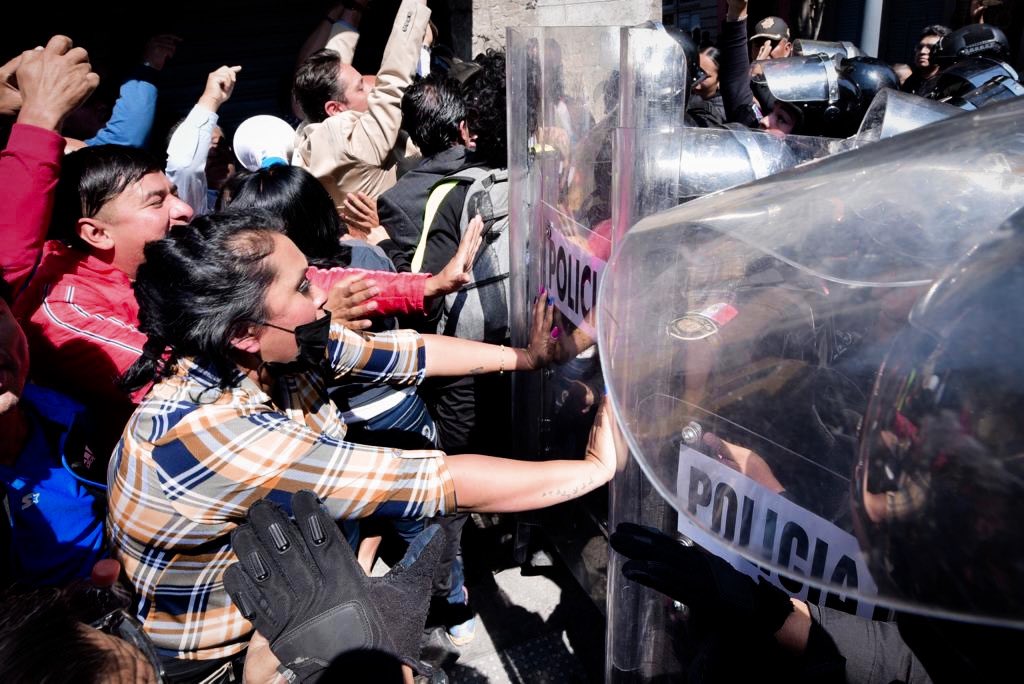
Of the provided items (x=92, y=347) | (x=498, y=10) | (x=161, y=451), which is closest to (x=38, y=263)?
(x=92, y=347)

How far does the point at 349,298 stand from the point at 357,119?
125 centimetres

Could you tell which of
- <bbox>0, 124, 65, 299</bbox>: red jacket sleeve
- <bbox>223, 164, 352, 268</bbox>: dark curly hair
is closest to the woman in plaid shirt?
<bbox>0, 124, 65, 299</bbox>: red jacket sleeve

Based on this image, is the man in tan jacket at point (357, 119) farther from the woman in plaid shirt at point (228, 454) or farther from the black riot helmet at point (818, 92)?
the black riot helmet at point (818, 92)

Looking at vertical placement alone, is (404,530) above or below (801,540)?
below

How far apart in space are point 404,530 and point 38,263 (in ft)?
4.63

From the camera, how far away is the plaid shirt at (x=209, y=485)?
1293 millimetres

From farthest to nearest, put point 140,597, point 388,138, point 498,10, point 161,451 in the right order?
point 498,10, point 388,138, point 140,597, point 161,451

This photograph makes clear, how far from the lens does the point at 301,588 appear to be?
4.08 feet

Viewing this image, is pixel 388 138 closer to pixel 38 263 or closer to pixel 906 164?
pixel 38 263

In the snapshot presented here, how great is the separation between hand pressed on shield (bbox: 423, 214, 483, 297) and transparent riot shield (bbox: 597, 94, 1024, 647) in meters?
1.27

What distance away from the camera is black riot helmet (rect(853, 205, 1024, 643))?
466 millimetres

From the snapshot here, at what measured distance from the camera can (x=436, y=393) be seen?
259cm

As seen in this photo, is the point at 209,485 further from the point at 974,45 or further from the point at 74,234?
the point at 974,45

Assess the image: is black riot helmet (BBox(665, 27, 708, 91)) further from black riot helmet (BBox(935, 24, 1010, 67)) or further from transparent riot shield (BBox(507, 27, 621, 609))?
black riot helmet (BBox(935, 24, 1010, 67))
